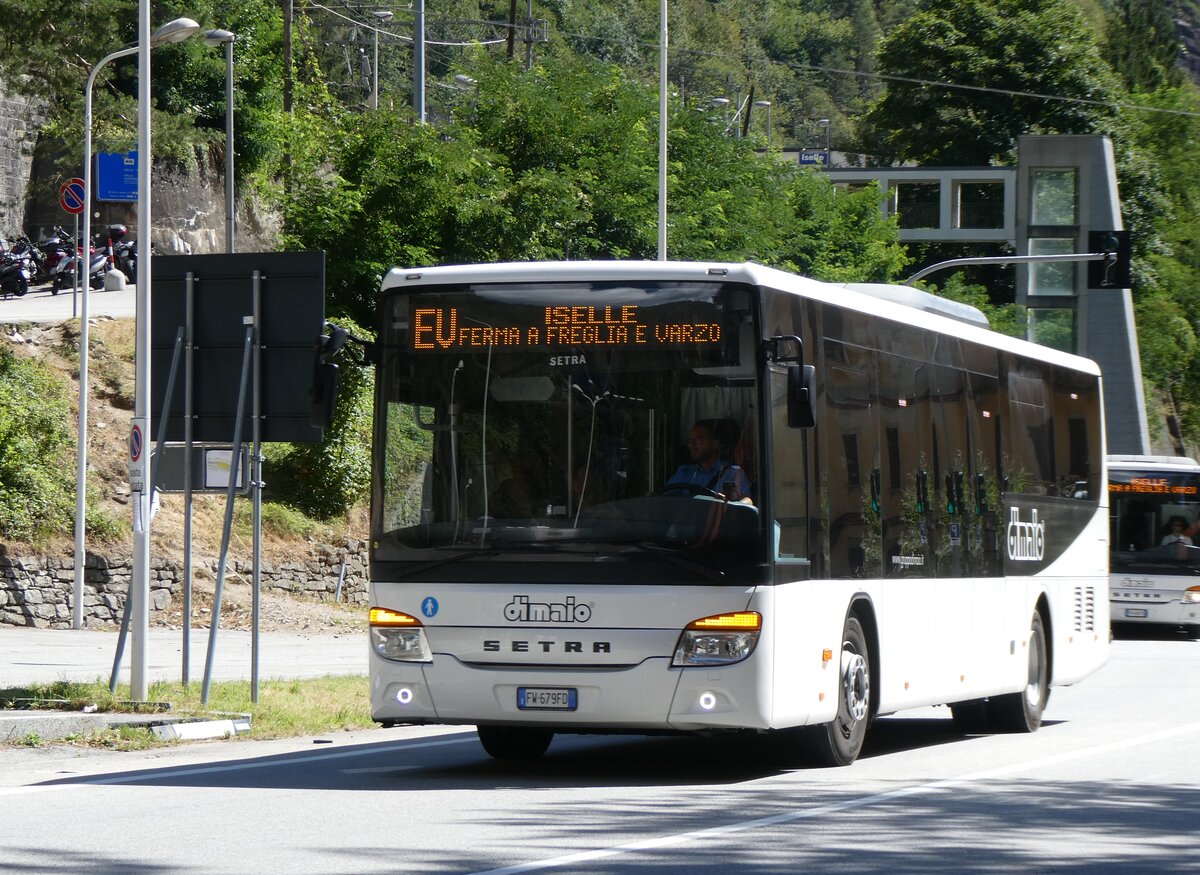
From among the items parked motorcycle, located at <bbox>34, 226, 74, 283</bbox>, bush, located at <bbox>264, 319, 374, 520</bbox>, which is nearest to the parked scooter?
parked motorcycle, located at <bbox>34, 226, 74, 283</bbox>

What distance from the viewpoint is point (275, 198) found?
40188mm

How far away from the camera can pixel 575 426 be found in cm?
1140

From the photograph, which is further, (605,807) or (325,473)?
(325,473)

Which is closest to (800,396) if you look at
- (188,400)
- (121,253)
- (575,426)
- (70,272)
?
(575,426)

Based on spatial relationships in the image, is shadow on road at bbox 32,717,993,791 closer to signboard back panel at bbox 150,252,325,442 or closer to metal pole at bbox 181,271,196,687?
metal pole at bbox 181,271,196,687

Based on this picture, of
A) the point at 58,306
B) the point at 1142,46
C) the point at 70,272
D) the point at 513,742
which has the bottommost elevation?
the point at 513,742

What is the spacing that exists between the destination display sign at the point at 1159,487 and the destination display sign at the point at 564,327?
23021 millimetres

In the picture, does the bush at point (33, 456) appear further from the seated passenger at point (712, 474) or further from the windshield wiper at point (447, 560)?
the seated passenger at point (712, 474)

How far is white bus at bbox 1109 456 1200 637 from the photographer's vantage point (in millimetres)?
32375

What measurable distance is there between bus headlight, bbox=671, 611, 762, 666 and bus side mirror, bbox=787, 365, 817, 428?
3.72 feet

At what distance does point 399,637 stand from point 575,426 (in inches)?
66.3

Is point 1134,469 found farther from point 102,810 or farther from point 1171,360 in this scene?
point 1171,360

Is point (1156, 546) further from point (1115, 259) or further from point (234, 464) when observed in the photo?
point (234, 464)

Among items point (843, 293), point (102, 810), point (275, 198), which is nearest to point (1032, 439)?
point (843, 293)
